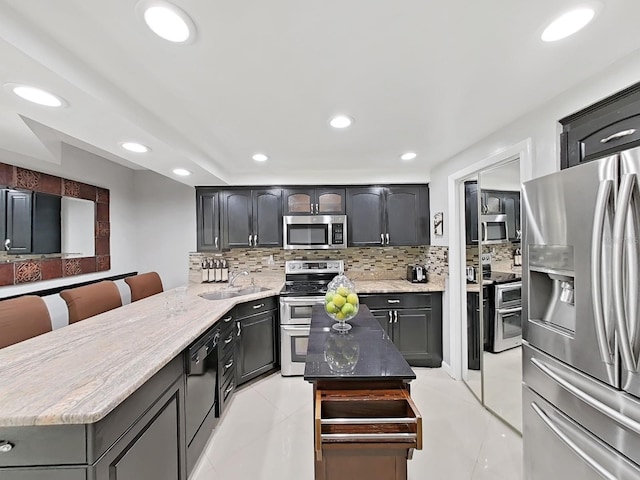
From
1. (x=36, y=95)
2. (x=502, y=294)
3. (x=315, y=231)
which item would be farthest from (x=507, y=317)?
(x=36, y=95)

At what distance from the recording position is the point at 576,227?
124 centimetres

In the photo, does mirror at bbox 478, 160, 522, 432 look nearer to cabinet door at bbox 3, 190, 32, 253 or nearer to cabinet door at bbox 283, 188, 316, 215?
cabinet door at bbox 283, 188, 316, 215

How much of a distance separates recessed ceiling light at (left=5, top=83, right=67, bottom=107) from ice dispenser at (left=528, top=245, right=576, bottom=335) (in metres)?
2.50

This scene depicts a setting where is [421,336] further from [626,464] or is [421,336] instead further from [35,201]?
[35,201]

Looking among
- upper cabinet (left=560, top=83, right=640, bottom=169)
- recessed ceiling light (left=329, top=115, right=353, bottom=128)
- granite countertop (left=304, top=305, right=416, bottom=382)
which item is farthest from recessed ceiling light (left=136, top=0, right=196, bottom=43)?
upper cabinet (left=560, top=83, right=640, bottom=169)

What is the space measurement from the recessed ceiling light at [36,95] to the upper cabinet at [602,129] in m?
2.70

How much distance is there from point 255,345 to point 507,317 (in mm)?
2370

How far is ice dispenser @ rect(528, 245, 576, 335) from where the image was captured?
1.32 metres

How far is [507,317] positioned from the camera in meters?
2.30

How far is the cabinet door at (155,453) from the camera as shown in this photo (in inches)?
45.8

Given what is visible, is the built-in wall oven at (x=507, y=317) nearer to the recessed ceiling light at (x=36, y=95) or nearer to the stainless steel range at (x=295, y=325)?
the stainless steel range at (x=295, y=325)

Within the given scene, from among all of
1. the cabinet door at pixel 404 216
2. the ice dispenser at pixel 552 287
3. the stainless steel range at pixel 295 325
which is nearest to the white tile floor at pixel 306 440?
the stainless steel range at pixel 295 325

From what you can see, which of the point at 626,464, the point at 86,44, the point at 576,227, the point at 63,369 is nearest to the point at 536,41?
the point at 576,227

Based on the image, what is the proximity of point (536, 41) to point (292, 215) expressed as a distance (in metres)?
2.78
